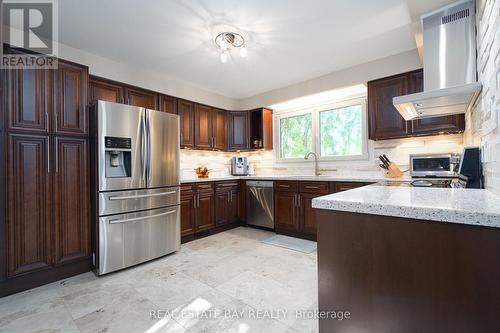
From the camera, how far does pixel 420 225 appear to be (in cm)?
79

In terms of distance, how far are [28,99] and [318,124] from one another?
3.76 metres

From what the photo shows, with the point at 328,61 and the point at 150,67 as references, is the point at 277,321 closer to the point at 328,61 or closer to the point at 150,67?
the point at 328,61

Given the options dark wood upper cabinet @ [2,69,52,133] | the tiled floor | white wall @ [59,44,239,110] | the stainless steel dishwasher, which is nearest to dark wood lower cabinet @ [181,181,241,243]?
the stainless steel dishwasher

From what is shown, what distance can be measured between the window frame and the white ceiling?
2.00ft

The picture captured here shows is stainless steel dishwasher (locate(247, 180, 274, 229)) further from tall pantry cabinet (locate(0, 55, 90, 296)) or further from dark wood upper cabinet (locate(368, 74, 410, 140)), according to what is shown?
tall pantry cabinet (locate(0, 55, 90, 296))

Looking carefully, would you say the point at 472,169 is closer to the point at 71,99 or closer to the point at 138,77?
the point at 71,99

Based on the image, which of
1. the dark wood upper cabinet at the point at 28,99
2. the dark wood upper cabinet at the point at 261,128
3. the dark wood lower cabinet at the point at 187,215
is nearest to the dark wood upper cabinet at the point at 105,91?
the dark wood upper cabinet at the point at 28,99

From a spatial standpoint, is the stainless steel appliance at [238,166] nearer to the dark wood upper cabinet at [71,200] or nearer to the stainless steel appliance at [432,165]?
the dark wood upper cabinet at [71,200]

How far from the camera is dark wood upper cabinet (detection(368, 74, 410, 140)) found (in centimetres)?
280

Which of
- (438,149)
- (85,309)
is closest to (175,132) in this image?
(85,309)

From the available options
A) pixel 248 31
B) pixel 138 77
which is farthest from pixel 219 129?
pixel 248 31

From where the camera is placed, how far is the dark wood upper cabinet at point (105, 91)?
8.93 feet

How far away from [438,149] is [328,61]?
5.89 feet

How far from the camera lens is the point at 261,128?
4.38 meters
